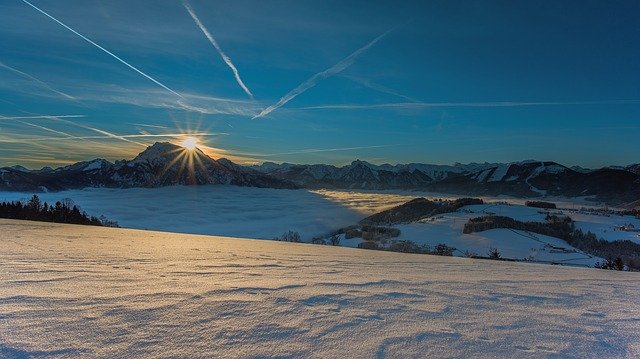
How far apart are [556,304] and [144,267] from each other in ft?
12.6

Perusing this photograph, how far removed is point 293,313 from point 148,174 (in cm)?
10670

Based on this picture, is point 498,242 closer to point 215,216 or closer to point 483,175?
point 215,216

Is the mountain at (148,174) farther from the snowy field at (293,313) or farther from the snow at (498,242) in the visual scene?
the snowy field at (293,313)

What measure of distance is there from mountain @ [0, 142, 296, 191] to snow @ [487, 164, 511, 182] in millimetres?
66397

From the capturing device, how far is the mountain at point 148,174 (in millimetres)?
85875

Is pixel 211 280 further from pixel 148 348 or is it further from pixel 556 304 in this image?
pixel 556 304

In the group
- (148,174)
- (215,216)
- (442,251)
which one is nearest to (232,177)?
(148,174)

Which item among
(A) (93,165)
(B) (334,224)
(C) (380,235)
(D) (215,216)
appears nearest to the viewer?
(C) (380,235)

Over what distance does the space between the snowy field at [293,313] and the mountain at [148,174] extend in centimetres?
9332

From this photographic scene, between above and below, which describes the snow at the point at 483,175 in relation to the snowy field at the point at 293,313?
above

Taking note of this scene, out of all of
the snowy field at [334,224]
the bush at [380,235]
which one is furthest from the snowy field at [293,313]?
the bush at [380,235]

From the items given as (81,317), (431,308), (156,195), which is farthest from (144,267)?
(156,195)

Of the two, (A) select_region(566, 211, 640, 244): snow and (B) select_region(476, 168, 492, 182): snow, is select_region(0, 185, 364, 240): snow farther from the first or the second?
(B) select_region(476, 168, 492, 182): snow

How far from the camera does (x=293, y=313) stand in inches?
101
